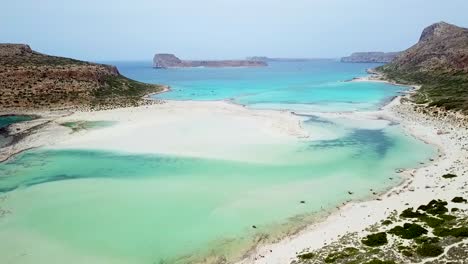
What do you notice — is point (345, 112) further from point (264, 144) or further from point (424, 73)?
point (424, 73)

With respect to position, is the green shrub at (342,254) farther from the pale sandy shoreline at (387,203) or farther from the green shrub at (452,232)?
the green shrub at (452,232)

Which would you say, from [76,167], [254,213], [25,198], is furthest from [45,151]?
[254,213]

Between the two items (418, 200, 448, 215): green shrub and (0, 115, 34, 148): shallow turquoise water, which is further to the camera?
(0, 115, 34, 148): shallow turquoise water

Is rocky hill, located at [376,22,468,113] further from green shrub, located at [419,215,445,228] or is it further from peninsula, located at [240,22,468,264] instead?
green shrub, located at [419,215,445,228]

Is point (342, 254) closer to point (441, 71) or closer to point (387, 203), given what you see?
point (387, 203)

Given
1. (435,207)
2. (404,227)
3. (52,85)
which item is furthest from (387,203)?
(52,85)

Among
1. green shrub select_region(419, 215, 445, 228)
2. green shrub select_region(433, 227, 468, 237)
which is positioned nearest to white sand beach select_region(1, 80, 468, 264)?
green shrub select_region(419, 215, 445, 228)
